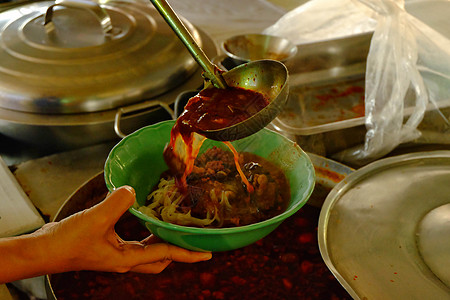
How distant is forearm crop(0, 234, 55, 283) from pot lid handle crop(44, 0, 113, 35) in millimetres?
1094

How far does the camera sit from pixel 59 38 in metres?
1.65

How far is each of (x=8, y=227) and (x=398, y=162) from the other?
111cm

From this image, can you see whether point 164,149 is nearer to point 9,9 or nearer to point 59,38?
point 59,38

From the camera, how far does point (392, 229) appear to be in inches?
36.0

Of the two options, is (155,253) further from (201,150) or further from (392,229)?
(392,229)

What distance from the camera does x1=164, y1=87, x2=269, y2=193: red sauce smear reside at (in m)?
0.95

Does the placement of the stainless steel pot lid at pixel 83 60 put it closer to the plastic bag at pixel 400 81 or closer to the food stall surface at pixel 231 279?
the food stall surface at pixel 231 279

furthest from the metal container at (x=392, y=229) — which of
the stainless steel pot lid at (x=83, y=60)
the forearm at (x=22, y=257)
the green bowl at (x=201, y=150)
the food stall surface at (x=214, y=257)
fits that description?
the stainless steel pot lid at (x=83, y=60)

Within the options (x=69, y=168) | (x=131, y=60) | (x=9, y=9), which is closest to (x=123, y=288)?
(x=69, y=168)

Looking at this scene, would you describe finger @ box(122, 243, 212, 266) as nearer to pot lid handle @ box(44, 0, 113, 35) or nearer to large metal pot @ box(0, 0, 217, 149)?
large metal pot @ box(0, 0, 217, 149)

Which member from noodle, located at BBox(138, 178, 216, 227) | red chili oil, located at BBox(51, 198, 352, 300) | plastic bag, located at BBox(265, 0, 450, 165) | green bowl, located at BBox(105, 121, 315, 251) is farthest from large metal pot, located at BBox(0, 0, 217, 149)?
plastic bag, located at BBox(265, 0, 450, 165)

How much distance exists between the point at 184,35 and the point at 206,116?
20cm

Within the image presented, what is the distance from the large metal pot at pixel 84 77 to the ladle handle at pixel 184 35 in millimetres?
480

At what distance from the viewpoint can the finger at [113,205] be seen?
0.79 metres
